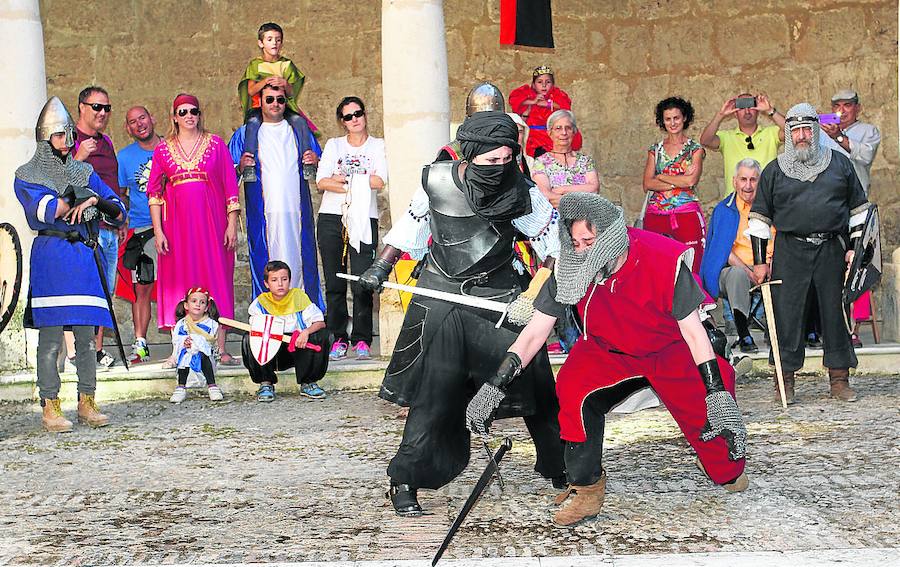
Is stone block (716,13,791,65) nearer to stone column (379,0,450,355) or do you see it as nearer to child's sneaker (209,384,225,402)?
stone column (379,0,450,355)

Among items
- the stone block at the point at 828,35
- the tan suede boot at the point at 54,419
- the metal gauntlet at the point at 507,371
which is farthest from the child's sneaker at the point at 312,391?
the stone block at the point at 828,35

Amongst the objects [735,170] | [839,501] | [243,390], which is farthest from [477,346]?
[735,170]

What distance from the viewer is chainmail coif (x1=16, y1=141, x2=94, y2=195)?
24.6 ft

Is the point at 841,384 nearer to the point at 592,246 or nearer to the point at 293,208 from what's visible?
the point at 592,246

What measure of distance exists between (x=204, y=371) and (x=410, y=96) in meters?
A: 2.26

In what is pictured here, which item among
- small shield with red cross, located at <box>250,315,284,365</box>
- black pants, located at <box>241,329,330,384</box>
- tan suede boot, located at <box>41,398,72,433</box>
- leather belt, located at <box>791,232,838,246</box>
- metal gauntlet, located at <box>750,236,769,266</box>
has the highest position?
leather belt, located at <box>791,232,838,246</box>

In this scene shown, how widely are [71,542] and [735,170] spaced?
592 cm

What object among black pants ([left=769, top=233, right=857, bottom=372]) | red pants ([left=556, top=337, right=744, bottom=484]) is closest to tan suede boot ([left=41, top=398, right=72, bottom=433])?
red pants ([left=556, top=337, right=744, bottom=484])

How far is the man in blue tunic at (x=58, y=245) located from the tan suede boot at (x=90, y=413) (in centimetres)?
13

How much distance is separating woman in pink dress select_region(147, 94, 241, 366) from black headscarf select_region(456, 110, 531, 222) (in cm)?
393

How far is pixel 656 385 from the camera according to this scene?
543 cm

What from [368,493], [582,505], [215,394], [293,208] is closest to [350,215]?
[293,208]

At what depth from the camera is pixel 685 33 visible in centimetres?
1184

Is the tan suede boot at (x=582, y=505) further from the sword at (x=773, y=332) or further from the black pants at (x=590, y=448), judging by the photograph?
the sword at (x=773, y=332)
